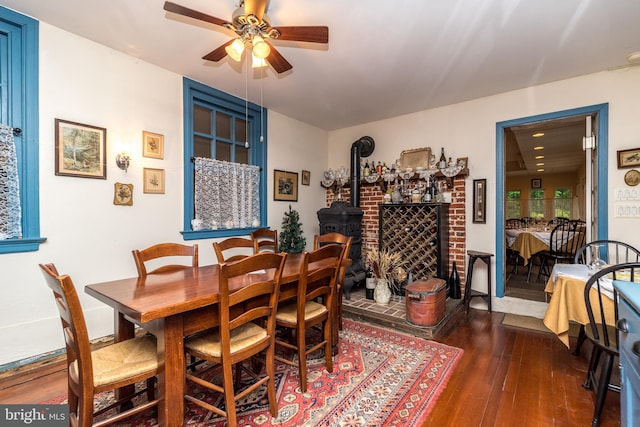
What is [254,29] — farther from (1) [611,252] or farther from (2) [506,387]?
(1) [611,252]

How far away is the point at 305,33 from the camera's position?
1918mm

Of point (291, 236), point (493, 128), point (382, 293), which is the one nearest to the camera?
point (382, 293)

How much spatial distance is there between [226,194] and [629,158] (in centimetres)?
426

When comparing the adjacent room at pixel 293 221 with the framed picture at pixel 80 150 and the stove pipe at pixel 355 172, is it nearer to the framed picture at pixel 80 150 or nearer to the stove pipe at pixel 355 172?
the framed picture at pixel 80 150

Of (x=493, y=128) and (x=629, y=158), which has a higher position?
(x=493, y=128)

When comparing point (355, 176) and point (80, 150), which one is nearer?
point (80, 150)

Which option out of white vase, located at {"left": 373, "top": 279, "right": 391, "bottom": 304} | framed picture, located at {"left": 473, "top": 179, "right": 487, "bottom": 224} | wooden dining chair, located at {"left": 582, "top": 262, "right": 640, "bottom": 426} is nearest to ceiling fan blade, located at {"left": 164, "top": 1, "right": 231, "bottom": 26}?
wooden dining chair, located at {"left": 582, "top": 262, "right": 640, "bottom": 426}

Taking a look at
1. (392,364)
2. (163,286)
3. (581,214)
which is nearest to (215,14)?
(163,286)

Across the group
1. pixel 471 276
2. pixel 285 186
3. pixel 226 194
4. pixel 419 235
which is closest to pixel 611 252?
pixel 471 276

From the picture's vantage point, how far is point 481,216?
3.70 m

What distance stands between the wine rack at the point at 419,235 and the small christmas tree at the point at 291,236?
1171 mm

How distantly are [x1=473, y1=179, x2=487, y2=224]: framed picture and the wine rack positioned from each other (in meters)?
0.34

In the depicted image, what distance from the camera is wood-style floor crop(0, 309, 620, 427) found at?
5.57 ft

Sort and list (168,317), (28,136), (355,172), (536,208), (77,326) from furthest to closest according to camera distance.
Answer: (536,208)
(355,172)
(28,136)
(168,317)
(77,326)
